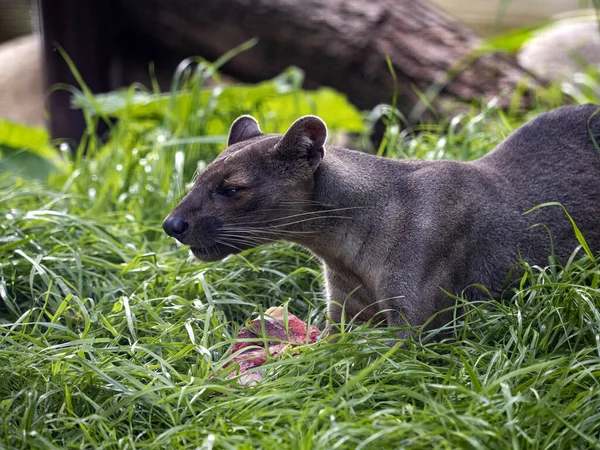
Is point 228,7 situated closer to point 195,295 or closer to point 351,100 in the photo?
point 351,100

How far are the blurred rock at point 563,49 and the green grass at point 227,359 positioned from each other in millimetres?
3668

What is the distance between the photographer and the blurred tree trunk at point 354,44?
673cm

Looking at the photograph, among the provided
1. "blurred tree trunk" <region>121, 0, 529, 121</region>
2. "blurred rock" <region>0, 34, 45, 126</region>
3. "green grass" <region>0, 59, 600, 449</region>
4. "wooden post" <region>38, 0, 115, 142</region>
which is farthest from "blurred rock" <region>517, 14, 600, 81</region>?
"blurred rock" <region>0, 34, 45, 126</region>

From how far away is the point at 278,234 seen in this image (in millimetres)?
3590

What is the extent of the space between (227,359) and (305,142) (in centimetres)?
95

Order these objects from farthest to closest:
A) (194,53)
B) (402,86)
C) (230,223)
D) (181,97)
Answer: (194,53) < (402,86) < (181,97) < (230,223)

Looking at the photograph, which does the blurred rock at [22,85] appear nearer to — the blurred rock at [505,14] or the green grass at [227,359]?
the blurred rock at [505,14]

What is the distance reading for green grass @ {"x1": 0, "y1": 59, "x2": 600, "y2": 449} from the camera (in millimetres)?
2613

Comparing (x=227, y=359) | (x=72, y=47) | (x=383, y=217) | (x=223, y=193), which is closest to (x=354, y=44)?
(x=72, y=47)

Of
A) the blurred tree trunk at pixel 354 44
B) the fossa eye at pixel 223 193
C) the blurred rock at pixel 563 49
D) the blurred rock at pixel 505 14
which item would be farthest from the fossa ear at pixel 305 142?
the blurred rock at pixel 505 14

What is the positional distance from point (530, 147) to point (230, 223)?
4.79ft

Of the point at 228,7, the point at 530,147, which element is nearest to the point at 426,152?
the point at 530,147

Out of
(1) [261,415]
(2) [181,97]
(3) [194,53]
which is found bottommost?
(3) [194,53]

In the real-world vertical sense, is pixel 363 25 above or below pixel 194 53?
above
